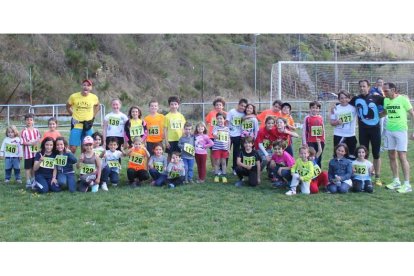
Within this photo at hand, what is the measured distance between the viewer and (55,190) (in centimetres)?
788

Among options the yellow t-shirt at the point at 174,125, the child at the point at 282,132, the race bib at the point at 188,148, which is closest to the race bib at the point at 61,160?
the yellow t-shirt at the point at 174,125

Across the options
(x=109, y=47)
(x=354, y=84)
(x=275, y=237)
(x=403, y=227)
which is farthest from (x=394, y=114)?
(x=109, y=47)

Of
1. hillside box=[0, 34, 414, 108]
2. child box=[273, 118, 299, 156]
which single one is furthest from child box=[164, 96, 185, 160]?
hillside box=[0, 34, 414, 108]

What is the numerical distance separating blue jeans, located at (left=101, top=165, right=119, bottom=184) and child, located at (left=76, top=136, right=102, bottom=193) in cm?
13

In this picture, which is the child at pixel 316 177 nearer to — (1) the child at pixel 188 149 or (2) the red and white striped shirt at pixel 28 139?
(1) the child at pixel 188 149

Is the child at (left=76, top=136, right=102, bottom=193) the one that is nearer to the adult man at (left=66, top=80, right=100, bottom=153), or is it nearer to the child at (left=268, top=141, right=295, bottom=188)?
the adult man at (left=66, top=80, right=100, bottom=153)

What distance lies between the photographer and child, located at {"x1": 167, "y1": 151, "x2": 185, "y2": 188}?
27.2ft

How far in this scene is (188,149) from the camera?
850 cm

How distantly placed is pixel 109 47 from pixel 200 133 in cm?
2877

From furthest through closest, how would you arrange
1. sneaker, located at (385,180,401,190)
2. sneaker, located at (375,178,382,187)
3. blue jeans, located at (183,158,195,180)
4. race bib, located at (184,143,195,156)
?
blue jeans, located at (183,158,195,180), race bib, located at (184,143,195,156), sneaker, located at (375,178,382,187), sneaker, located at (385,180,401,190)

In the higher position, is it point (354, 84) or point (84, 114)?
point (354, 84)

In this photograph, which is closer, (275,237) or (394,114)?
(275,237)

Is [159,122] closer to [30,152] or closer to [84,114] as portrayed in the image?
[84,114]

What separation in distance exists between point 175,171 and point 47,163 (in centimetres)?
203
